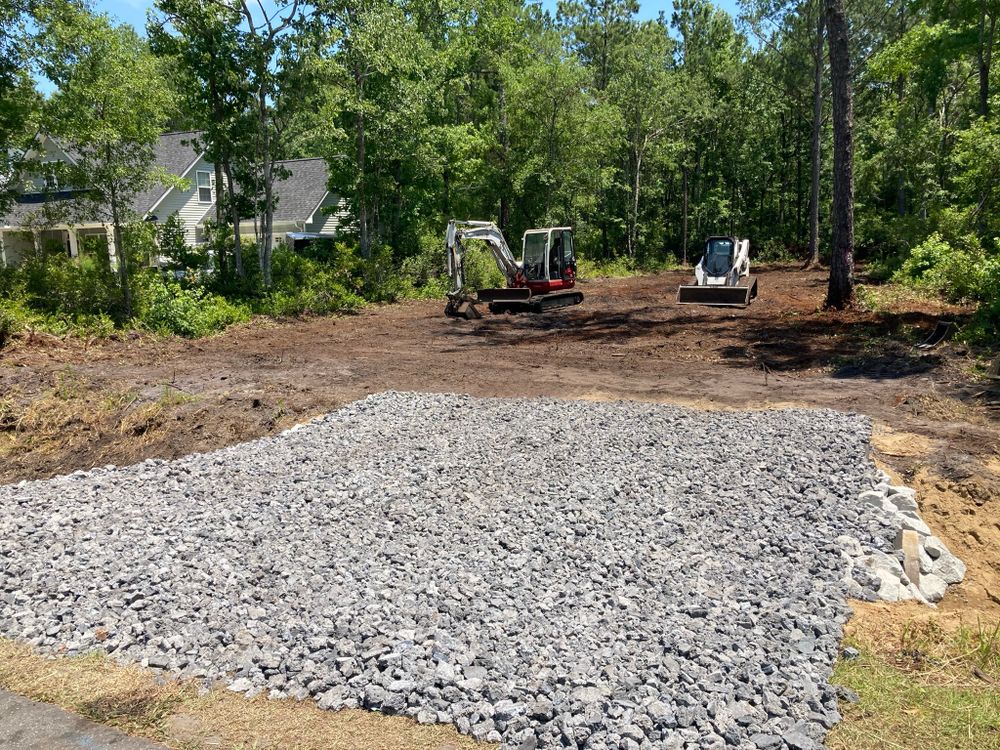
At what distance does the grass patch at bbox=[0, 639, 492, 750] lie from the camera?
165 inches

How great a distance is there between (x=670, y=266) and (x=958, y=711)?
38.6m

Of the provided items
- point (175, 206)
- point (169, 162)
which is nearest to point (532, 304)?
point (169, 162)

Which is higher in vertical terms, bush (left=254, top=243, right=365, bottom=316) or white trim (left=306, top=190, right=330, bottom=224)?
white trim (left=306, top=190, right=330, bottom=224)

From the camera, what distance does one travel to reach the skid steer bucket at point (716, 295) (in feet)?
68.0

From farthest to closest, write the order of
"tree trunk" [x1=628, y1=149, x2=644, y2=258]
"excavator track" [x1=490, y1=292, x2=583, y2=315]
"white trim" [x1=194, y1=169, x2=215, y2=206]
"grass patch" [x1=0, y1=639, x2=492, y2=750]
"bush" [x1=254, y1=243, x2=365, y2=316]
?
"tree trunk" [x1=628, y1=149, x2=644, y2=258] < "white trim" [x1=194, y1=169, x2=215, y2=206] < "bush" [x1=254, y1=243, x2=365, y2=316] < "excavator track" [x1=490, y1=292, x2=583, y2=315] < "grass patch" [x1=0, y1=639, x2=492, y2=750]

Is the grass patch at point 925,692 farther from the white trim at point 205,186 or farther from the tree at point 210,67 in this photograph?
the white trim at point 205,186

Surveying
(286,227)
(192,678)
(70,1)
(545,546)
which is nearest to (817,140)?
(286,227)

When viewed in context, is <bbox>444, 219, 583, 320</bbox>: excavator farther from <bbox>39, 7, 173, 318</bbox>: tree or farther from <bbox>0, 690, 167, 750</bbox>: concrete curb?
<bbox>0, 690, 167, 750</bbox>: concrete curb

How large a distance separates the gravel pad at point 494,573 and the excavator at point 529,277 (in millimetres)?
12411

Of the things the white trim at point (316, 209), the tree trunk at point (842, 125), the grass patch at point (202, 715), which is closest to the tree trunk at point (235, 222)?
the white trim at point (316, 209)

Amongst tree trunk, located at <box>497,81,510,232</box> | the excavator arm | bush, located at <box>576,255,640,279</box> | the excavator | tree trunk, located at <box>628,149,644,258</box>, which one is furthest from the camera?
tree trunk, located at <box>628,149,644,258</box>

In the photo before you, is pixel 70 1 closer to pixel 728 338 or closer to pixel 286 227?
pixel 728 338

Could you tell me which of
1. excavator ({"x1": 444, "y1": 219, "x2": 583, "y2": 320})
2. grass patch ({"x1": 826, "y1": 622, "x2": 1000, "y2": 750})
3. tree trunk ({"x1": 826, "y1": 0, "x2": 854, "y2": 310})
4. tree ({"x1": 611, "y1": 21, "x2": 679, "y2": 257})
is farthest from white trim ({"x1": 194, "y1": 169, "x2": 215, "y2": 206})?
grass patch ({"x1": 826, "y1": 622, "x2": 1000, "y2": 750})

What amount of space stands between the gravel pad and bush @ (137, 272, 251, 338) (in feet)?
33.8
